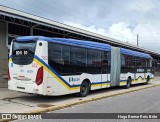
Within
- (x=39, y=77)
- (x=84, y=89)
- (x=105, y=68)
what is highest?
(x=105, y=68)

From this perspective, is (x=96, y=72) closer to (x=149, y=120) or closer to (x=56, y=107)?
(x=56, y=107)

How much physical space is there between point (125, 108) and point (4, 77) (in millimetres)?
9033

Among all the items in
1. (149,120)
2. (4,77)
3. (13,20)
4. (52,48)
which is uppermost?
(13,20)

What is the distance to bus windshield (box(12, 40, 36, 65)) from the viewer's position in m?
11.1

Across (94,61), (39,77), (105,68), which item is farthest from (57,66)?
(105,68)

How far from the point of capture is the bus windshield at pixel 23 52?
→ 1110 centimetres

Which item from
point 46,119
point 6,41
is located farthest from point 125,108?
point 6,41

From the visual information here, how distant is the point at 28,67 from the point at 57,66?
132 centimetres

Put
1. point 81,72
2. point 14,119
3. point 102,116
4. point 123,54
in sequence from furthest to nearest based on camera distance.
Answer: point 123,54 < point 81,72 < point 102,116 < point 14,119

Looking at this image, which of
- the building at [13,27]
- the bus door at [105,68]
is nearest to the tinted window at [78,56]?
the bus door at [105,68]

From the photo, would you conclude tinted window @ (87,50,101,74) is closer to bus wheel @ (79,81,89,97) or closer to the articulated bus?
the articulated bus

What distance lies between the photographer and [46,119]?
8.20m

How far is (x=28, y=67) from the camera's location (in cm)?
1107

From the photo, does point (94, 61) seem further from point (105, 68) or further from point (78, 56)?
point (78, 56)
